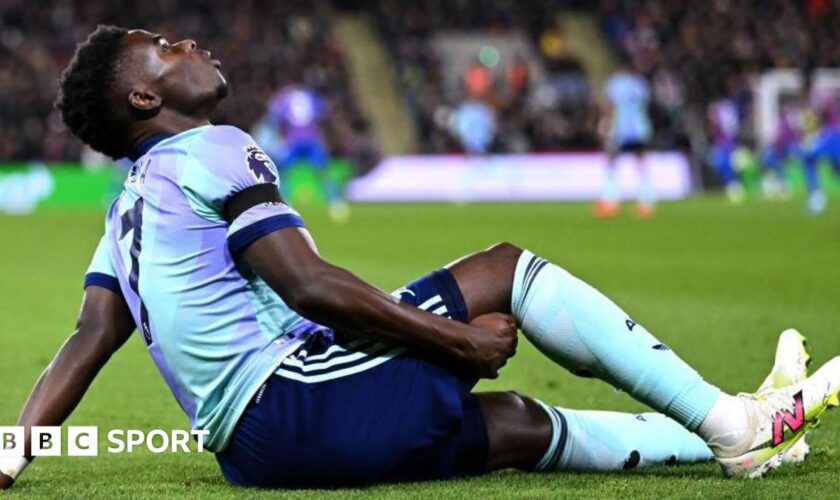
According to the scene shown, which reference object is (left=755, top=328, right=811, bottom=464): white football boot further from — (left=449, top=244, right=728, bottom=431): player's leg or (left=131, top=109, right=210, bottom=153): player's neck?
(left=131, top=109, right=210, bottom=153): player's neck

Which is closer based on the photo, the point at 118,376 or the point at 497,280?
the point at 497,280

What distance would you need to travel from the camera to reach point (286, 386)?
3.32 metres

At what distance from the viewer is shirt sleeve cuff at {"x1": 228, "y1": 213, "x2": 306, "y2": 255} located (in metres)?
3.18

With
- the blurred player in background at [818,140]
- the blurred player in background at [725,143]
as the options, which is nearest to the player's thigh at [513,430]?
the blurred player in background at [818,140]

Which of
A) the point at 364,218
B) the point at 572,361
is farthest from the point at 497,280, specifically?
the point at 364,218

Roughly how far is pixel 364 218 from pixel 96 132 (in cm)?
1614

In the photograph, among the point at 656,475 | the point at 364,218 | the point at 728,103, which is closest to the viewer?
the point at 656,475

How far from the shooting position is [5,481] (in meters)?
3.65

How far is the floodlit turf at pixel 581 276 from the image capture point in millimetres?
3637

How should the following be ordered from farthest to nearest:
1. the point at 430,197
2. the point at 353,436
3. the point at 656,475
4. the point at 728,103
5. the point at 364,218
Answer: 1. the point at 728,103
2. the point at 430,197
3. the point at 364,218
4. the point at 656,475
5. the point at 353,436

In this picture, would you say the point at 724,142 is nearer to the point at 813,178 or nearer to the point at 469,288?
the point at 813,178

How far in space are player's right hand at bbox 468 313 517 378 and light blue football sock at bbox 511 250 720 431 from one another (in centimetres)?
11

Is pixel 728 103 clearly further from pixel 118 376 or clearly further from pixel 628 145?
pixel 118 376

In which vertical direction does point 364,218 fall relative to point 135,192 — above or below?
below
